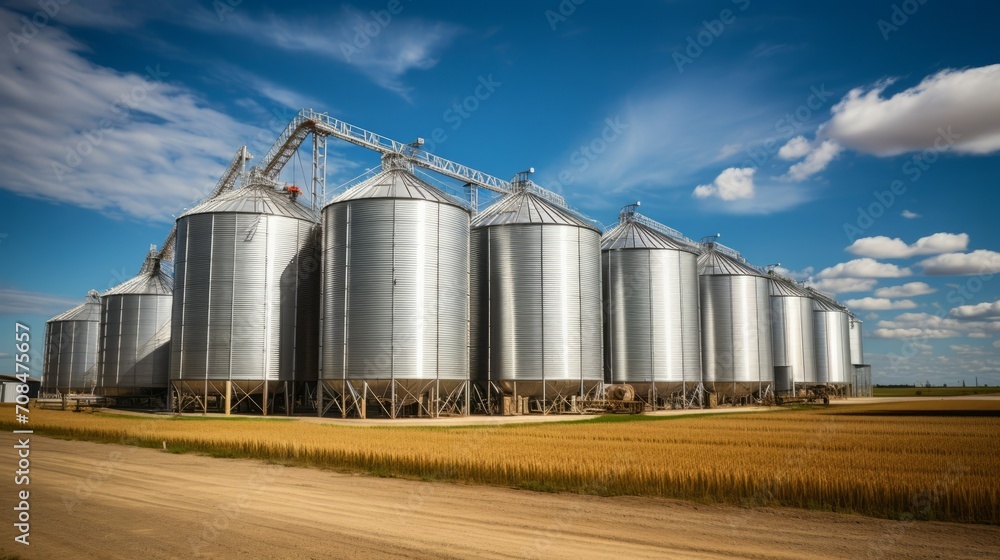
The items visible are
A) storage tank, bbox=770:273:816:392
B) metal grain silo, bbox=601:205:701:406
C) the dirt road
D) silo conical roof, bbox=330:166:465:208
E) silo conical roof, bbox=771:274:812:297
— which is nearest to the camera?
the dirt road

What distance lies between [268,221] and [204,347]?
10.9 meters

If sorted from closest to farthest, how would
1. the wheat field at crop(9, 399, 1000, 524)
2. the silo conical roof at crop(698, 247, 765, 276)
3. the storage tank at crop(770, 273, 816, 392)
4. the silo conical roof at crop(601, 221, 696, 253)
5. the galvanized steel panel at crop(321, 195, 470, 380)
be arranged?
1. the wheat field at crop(9, 399, 1000, 524)
2. the galvanized steel panel at crop(321, 195, 470, 380)
3. the silo conical roof at crop(601, 221, 696, 253)
4. the silo conical roof at crop(698, 247, 765, 276)
5. the storage tank at crop(770, 273, 816, 392)

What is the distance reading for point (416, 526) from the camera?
41.6ft

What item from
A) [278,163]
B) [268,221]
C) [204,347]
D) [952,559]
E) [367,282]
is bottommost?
[952,559]

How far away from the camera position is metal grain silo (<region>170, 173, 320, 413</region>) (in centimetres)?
5238

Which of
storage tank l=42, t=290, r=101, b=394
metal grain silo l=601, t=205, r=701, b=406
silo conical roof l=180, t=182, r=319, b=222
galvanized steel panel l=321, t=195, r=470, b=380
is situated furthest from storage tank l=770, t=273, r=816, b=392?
storage tank l=42, t=290, r=101, b=394

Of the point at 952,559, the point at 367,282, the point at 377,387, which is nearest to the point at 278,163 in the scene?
the point at 367,282

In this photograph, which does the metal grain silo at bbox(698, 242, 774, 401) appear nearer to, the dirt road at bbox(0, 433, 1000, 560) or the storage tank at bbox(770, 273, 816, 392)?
the storage tank at bbox(770, 273, 816, 392)

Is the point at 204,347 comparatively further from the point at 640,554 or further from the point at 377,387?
the point at 640,554

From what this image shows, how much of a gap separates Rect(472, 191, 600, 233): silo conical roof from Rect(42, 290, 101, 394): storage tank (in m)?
54.9

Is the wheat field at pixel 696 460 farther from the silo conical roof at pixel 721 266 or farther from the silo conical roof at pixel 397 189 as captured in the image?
the silo conical roof at pixel 721 266

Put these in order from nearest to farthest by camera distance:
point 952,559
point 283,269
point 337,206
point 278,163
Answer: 1. point 952,559
2. point 337,206
3. point 283,269
4. point 278,163

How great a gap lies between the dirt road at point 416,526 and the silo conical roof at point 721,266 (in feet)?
209

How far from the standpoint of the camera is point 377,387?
157ft
